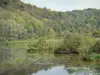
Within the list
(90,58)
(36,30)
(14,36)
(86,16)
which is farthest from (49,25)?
(90,58)

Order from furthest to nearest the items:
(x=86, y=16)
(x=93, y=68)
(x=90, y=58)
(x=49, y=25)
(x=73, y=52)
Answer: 1. (x=86, y=16)
2. (x=49, y=25)
3. (x=73, y=52)
4. (x=90, y=58)
5. (x=93, y=68)

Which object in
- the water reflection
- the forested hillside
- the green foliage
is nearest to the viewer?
the water reflection

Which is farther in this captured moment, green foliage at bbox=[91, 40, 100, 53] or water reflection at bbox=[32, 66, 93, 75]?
green foliage at bbox=[91, 40, 100, 53]

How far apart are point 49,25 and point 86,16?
2864 cm

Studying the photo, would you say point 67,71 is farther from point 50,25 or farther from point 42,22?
point 42,22

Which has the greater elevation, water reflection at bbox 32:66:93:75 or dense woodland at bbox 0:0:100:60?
dense woodland at bbox 0:0:100:60

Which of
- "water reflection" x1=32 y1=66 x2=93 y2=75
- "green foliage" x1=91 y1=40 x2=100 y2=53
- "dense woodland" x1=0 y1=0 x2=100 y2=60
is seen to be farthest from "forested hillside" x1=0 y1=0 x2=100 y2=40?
"water reflection" x1=32 y1=66 x2=93 y2=75

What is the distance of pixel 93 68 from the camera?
92.1ft

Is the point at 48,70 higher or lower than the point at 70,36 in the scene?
lower

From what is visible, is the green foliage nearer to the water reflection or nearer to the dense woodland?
the dense woodland

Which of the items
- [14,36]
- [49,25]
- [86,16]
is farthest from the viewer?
[86,16]

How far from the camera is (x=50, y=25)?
5261 inches

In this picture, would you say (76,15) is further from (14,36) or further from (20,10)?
(14,36)

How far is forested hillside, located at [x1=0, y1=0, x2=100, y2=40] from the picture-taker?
7988 cm
